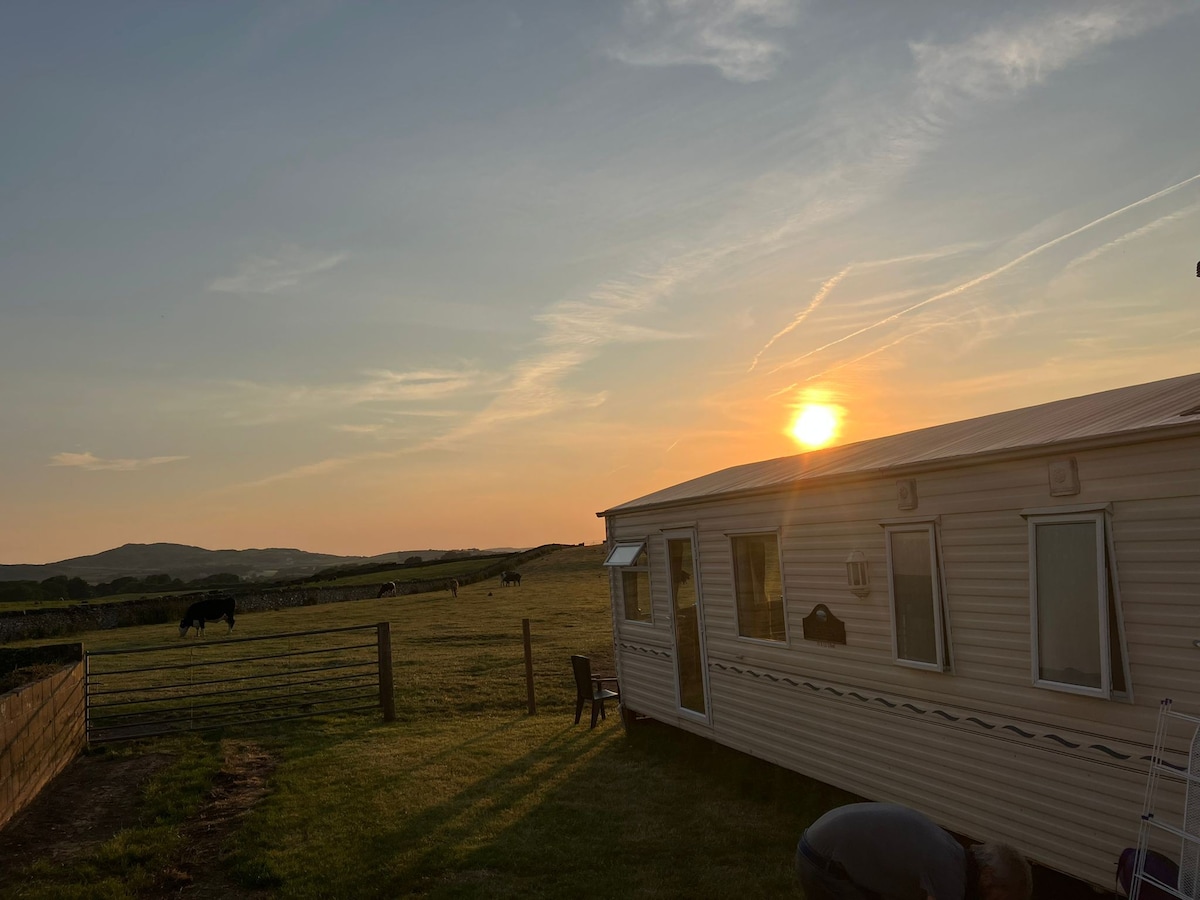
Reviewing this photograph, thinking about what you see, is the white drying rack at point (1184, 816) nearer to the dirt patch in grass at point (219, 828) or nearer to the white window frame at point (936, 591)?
the white window frame at point (936, 591)

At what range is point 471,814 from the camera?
9.39 metres

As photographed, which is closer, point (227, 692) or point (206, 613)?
point (227, 692)

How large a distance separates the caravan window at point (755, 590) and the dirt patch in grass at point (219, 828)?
19.9 ft

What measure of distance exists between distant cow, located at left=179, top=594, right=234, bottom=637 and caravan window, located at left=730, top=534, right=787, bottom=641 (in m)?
26.8

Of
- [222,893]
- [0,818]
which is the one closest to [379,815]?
[222,893]

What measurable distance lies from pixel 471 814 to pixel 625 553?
192 inches

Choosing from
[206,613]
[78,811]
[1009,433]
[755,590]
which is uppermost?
[1009,433]

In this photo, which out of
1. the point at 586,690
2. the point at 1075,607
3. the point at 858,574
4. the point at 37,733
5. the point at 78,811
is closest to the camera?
the point at 1075,607

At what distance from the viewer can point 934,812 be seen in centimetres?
739

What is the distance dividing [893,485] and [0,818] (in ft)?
30.9

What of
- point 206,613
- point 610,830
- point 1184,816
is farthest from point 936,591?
point 206,613

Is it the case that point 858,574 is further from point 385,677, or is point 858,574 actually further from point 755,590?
point 385,677

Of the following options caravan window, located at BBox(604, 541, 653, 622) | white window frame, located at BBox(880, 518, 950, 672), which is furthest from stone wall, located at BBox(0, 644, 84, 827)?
white window frame, located at BBox(880, 518, 950, 672)

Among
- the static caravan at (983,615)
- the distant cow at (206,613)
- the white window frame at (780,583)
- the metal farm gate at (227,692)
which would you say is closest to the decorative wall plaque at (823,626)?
the static caravan at (983,615)
